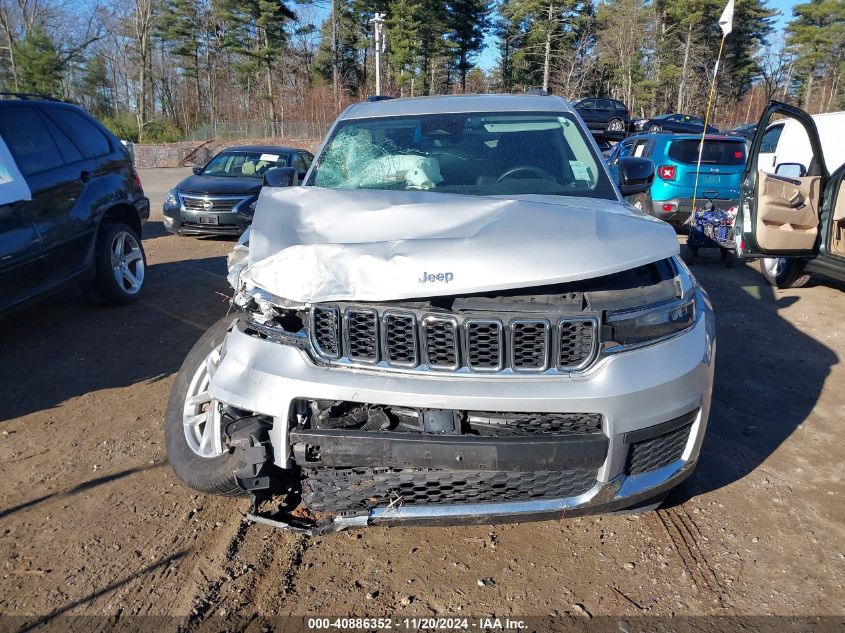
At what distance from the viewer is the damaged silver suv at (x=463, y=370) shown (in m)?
2.23

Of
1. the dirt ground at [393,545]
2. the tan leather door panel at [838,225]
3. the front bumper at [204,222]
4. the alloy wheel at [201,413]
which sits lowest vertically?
the dirt ground at [393,545]

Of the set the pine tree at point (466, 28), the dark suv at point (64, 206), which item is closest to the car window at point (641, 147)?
the dark suv at point (64, 206)

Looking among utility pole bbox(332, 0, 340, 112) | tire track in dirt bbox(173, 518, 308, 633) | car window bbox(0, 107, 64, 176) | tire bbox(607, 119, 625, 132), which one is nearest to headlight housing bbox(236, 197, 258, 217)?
car window bbox(0, 107, 64, 176)

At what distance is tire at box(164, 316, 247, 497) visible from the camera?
2.68 meters

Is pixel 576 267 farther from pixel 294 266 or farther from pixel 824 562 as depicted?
pixel 824 562

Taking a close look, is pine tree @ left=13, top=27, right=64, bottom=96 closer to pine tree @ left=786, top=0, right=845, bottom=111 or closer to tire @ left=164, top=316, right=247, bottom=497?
tire @ left=164, top=316, right=247, bottom=497

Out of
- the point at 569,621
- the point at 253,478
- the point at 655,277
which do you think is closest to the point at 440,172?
the point at 655,277

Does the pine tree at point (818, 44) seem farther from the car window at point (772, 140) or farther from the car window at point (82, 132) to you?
the car window at point (82, 132)

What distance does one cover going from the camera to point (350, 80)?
52.8m

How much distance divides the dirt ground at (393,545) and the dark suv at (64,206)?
110 cm

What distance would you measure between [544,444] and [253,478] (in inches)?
43.3

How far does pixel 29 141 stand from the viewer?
515cm

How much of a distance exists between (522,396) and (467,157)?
1.94 metres

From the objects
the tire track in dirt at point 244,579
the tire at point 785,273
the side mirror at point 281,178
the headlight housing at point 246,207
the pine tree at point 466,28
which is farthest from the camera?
the pine tree at point 466,28
